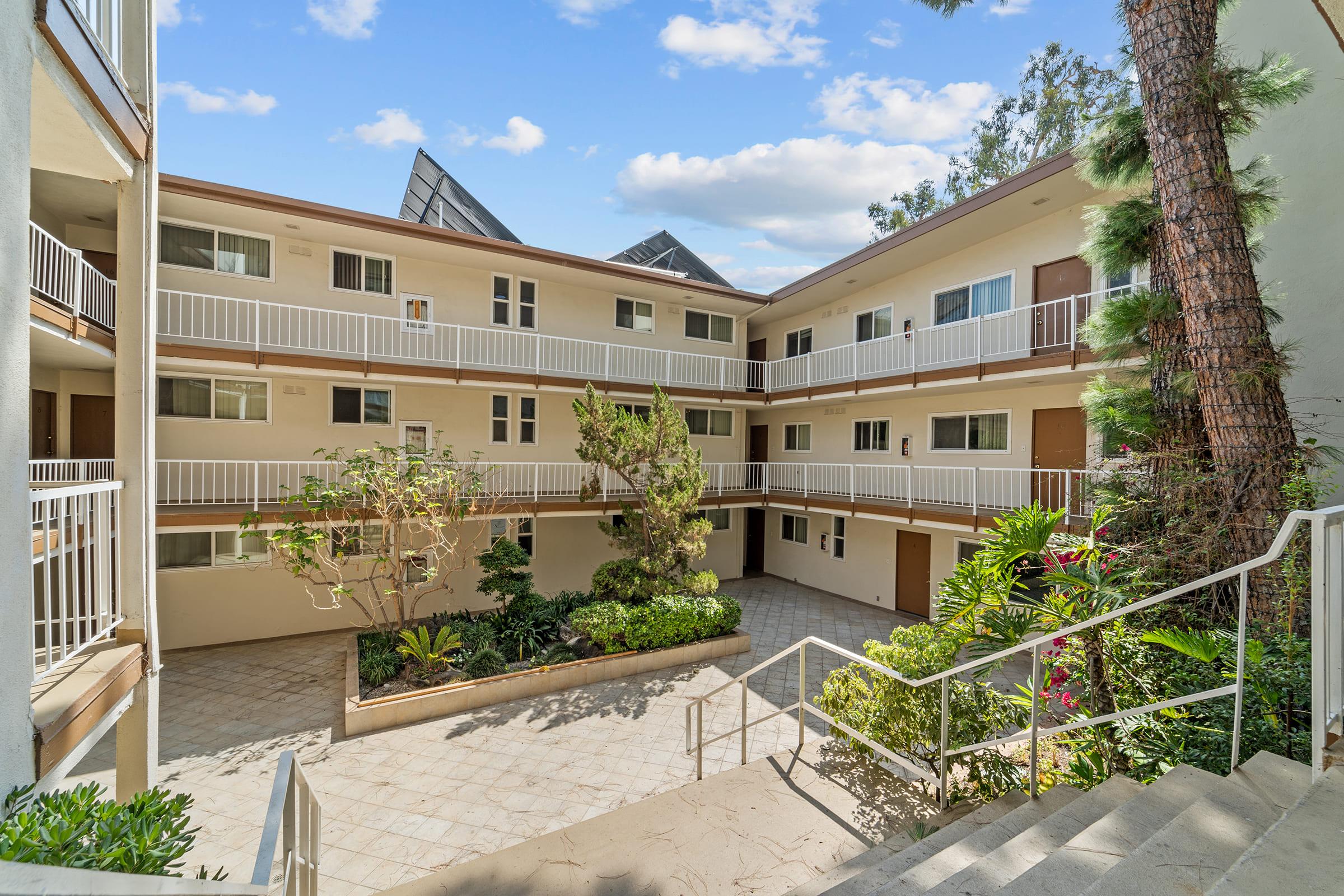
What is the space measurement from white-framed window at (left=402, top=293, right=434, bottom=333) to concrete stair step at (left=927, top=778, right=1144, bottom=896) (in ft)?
42.3

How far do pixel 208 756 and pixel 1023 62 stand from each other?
97.3 ft

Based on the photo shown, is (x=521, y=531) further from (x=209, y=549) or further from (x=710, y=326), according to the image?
(x=710, y=326)

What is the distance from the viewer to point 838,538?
15.7 metres

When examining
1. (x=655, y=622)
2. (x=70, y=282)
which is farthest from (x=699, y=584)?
(x=70, y=282)

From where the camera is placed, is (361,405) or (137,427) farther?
(361,405)

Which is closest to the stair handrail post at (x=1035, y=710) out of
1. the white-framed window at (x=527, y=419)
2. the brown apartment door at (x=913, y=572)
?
the brown apartment door at (x=913, y=572)

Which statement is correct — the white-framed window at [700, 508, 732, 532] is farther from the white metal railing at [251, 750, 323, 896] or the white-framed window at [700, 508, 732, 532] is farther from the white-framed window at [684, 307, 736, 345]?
the white metal railing at [251, 750, 323, 896]

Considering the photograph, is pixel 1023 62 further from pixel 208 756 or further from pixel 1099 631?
pixel 208 756

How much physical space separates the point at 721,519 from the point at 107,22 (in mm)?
15170

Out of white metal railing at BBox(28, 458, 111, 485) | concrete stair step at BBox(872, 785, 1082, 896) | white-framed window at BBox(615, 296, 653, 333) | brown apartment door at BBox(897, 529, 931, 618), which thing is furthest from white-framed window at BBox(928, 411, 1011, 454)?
white metal railing at BBox(28, 458, 111, 485)

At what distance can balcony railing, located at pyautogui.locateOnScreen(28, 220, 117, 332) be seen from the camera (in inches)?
269

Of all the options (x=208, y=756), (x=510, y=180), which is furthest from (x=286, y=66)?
(x=208, y=756)

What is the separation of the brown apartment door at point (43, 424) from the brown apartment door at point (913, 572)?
1663cm

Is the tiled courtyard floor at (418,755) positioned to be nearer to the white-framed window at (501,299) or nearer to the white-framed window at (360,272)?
the white-framed window at (360,272)
